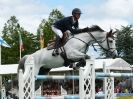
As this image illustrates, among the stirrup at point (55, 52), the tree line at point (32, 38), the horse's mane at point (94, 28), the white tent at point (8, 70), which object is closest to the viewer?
the stirrup at point (55, 52)

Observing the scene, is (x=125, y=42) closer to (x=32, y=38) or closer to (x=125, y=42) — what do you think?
(x=125, y=42)

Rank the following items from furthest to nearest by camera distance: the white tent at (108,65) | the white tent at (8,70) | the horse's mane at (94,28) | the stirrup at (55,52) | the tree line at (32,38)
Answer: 1. the tree line at (32,38)
2. the white tent at (8,70)
3. the white tent at (108,65)
4. the horse's mane at (94,28)
5. the stirrup at (55,52)

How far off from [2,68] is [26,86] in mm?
22270

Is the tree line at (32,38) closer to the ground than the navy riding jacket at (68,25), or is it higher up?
higher up

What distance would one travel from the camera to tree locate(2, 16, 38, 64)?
5503cm

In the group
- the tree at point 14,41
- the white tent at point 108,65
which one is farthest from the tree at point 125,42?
the white tent at point 108,65

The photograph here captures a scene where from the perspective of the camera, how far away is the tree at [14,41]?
181 feet

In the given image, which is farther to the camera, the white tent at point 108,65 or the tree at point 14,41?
the tree at point 14,41

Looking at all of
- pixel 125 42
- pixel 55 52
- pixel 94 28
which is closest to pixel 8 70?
pixel 94 28

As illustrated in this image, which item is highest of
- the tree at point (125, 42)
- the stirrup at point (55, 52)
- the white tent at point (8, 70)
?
the tree at point (125, 42)

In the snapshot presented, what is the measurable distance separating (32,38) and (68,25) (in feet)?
167

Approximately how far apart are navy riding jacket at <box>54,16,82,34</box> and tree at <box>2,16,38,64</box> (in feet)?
140

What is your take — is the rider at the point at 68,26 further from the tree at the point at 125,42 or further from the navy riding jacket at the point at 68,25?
the tree at the point at 125,42

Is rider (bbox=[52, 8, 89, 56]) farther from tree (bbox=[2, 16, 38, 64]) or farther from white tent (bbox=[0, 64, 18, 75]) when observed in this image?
tree (bbox=[2, 16, 38, 64])
